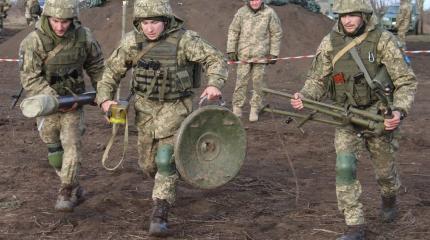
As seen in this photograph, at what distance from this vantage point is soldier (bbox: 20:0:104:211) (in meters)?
6.33

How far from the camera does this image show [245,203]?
22.2 feet

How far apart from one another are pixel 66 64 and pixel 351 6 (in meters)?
2.66

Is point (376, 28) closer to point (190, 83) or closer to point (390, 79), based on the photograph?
point (390, 79)

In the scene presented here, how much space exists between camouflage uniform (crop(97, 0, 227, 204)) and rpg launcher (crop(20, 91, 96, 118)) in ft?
1.21

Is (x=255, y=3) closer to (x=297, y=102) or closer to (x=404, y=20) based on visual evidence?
(x=297, y=102)

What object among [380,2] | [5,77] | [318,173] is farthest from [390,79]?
[380,2]

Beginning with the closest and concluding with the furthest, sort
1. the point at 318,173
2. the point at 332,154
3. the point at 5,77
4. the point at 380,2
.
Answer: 1. the point at 318,173
2. the point at 332,154
3. the point at 5,77
4. the point at 380,2

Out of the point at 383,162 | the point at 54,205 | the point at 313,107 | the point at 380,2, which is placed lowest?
the point at 380,2

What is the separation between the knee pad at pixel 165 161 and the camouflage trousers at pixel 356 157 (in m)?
1.32

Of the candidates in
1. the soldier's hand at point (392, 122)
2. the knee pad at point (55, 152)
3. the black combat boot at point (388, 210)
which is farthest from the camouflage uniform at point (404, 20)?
the soldier's hand at point (392, 122)

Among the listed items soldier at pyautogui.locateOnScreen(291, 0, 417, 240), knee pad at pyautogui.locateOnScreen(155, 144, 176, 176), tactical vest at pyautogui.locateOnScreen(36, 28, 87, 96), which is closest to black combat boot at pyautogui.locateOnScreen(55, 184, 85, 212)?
tactical vest at pyautogui.locateOnScreen(36, 28, 87, 96)

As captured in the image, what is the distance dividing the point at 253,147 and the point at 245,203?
2.88 metres

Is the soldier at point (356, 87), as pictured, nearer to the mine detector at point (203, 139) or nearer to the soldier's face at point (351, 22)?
the soldier's face at point (351, 22)

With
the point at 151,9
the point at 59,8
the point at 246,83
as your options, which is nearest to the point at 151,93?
the point at 151,9
